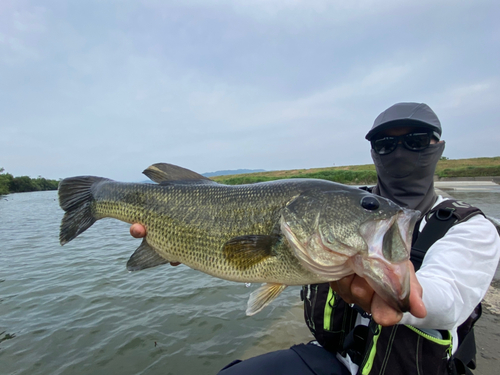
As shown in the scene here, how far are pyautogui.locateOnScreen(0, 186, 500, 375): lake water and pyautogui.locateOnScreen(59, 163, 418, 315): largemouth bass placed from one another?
10.1 feet

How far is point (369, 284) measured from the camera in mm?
1665

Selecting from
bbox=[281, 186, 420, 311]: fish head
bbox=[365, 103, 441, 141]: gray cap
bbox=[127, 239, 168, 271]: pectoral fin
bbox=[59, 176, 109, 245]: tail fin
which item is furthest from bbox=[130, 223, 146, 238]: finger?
bbox=[365, 103, 441, 141]: gray cap

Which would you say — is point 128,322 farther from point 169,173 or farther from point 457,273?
point 457,273

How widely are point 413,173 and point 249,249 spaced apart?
1.79m

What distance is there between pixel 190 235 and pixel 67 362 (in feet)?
14.4

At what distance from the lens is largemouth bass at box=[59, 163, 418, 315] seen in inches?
66.6

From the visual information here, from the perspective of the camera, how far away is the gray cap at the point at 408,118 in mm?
2599

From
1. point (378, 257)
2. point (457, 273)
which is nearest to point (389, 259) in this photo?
point (378, 257)

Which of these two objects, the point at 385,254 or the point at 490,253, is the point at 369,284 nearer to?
the point at 385,254

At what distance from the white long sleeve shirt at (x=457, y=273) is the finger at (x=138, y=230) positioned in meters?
2.47

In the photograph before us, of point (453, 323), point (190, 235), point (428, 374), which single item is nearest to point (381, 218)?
point (453, 323)

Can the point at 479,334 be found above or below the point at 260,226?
below

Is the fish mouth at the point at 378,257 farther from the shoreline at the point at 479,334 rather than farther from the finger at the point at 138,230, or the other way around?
the shoreline at the point at 479,334

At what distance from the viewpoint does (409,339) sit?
6.37 ft
